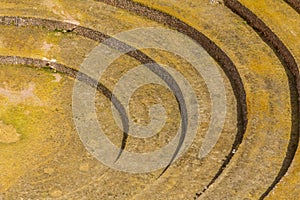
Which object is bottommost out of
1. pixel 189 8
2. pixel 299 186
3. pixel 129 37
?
pixel 299 186

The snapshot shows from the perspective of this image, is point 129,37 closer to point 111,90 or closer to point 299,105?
point 111,90

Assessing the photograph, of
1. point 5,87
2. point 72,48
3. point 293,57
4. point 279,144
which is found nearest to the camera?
point 279,144

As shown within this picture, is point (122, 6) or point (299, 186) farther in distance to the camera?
point (122, 6)

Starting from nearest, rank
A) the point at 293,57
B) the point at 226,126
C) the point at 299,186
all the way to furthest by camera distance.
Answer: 1. the point at 299,186
2. the point at 226,126
3. the point at 293,57

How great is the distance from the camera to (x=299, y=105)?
101ft

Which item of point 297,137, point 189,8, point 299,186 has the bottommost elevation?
point 299,186

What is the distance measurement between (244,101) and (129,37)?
10438 mm

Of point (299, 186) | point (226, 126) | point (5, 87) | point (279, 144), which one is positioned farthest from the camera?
point (5, 87)

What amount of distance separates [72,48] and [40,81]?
356cm

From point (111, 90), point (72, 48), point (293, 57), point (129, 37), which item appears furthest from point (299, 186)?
point (72, 48)

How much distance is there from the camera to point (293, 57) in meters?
33.2

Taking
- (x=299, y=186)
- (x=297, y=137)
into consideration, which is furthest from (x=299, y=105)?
(x=299, y=186)

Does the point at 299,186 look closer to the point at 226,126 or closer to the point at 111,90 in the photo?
the point at 226,126

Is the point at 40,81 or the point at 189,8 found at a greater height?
the point at 189,8
